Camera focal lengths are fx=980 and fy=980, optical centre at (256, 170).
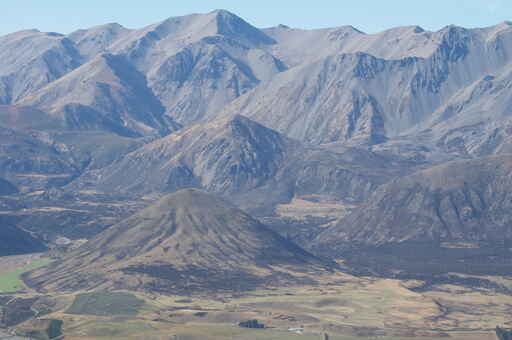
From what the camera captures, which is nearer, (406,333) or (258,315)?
(406,333)

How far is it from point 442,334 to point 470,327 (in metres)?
11.3

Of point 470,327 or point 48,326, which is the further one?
point 470,327

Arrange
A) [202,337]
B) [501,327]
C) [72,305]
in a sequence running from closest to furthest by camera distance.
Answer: [202,337] → [501,327] → [72,305]

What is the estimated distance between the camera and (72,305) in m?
187

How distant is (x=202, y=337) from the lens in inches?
6275

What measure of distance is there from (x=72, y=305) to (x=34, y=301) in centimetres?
1304

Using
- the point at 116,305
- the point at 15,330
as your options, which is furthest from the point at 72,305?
the point at 15,330

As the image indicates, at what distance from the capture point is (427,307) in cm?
19700

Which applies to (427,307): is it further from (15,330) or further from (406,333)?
(15,330)

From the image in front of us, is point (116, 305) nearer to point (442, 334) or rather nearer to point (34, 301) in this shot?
point (34, 301)

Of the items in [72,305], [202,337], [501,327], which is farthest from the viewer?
[72,305]

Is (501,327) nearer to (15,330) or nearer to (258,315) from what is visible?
(258,315)

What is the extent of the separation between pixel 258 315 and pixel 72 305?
35.8 metres

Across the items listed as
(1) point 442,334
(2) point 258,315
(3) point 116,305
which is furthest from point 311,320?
(3) point 116,305
